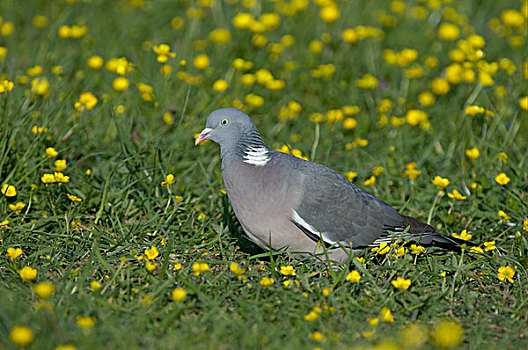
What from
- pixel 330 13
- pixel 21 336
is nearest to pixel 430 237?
pixel 21 336

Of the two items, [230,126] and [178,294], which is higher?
[230,126]

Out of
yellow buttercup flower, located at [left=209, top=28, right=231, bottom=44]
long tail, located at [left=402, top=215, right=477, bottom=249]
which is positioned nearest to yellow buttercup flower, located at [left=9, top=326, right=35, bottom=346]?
long tail, located at [left=402, top=215, right=477, bottom=249]

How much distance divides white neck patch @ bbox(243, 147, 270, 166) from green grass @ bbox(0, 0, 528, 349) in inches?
22.9

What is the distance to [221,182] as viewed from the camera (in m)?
4.88

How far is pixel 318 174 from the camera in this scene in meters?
4.05

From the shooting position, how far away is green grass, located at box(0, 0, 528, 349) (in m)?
3.28

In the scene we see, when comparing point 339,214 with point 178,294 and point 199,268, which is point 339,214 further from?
point 178,294

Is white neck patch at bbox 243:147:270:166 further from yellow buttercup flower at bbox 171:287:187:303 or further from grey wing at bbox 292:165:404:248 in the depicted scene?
yellow buttercup flower at bbox 171:287:187:303

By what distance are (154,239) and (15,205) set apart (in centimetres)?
101

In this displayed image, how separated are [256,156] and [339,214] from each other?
26.7 inches

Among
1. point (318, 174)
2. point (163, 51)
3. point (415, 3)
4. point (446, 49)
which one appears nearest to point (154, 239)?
point (318, 174)

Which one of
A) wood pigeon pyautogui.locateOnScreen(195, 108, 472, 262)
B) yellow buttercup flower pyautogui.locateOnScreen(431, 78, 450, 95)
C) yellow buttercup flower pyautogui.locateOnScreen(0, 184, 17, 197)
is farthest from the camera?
yellow buttercup flower pyautogui.locateOnScreen(431, 78, 450, 95)

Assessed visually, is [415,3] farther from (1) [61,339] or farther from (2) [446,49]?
(1) [61,339]

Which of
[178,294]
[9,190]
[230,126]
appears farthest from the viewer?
[9,190]
